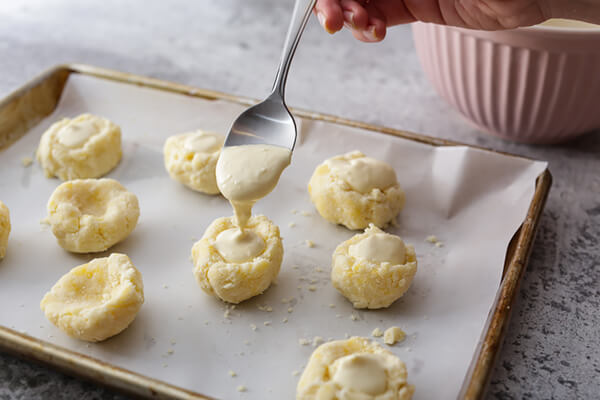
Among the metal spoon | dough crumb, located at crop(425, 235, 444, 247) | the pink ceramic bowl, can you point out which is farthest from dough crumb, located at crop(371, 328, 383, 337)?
the pink ceramic bowl

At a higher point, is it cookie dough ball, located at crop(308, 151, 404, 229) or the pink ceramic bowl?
→ the pink ceramic bowl

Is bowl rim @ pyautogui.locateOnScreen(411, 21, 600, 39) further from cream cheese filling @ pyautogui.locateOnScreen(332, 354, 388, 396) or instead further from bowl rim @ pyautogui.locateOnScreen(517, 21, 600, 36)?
cream cheese filling @ pyautogui.locateOnScreen(332, 354, 388, 396)

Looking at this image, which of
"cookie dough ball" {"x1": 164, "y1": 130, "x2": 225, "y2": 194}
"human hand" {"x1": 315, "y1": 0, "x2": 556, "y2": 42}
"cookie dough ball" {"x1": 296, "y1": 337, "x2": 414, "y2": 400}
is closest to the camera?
"cookie dough ball" {"x1": 296, "y1": 337, "x2": 414, "y2": 400}

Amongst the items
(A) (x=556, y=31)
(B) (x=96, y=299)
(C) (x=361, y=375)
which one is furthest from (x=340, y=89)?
(C) (x=361, y=375)

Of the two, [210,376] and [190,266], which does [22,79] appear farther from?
[210,376]

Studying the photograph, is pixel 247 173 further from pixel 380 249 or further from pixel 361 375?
pixel 361 375

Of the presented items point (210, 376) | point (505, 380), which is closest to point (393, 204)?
point (505, 380)
